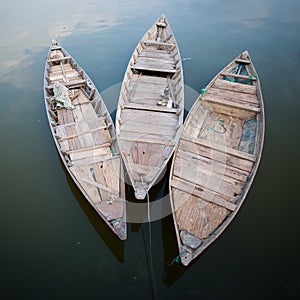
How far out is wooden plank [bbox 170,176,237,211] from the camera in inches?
253

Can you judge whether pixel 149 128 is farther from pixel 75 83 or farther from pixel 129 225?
pixel 75 83

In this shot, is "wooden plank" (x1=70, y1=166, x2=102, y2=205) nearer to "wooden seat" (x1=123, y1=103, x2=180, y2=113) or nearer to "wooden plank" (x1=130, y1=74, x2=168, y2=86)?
"wooden seat" (x1=123, y1=103, x2=180, y2=113)

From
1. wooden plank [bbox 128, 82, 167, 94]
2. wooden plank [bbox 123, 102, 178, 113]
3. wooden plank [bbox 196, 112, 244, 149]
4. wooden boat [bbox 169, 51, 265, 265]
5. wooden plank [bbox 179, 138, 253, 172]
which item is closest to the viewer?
wooden boat [bbox 169, 51, 265, 265]

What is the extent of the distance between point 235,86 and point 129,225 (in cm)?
724

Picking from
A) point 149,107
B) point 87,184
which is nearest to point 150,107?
point 149,107

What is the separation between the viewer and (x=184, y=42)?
15.8 m

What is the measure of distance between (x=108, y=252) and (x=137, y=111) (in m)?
4.85

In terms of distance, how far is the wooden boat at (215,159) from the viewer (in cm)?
608

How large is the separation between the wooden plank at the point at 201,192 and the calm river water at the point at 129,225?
885 mm

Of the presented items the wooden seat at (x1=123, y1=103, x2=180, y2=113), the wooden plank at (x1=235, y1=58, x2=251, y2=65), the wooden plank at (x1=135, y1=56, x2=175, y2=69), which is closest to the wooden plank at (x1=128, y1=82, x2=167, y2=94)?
the wooden seat at (x1=123, y1=103, x2=180, y2=113)

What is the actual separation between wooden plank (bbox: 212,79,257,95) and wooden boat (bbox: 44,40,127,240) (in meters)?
5.01

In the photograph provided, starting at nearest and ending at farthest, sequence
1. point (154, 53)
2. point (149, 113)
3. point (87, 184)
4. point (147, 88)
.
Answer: point (87, 184) → point (149, 113) → point (147, 88) → point (154, 53)

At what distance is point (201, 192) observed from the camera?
22.2 ft
